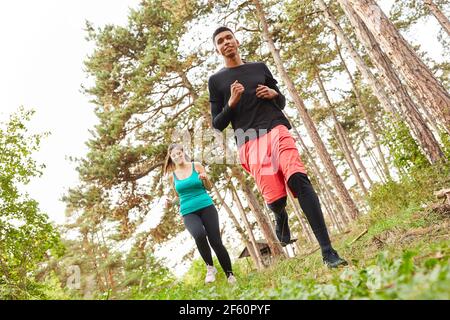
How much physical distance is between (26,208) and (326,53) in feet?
58.4

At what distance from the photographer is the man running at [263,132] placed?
3213 mm

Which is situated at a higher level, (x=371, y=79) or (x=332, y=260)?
(x=371, y=79)

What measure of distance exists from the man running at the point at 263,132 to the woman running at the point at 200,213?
1.19 metres

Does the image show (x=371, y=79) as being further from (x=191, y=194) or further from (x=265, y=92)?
(x=265, y=92)

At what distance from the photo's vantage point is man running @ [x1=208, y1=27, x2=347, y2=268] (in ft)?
10.5

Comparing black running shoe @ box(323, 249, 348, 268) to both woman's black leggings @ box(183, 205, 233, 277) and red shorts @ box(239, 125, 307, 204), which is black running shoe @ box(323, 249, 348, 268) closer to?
red shorts @ box(239, 125, 307, 204)

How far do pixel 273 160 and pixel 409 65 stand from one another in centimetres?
393

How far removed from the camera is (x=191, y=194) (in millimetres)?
4988

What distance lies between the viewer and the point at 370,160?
42312 mm

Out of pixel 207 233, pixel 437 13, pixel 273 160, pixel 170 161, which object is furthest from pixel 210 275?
pixel 437 13

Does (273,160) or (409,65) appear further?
(409,65)

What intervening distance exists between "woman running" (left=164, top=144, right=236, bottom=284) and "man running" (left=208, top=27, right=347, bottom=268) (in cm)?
119
